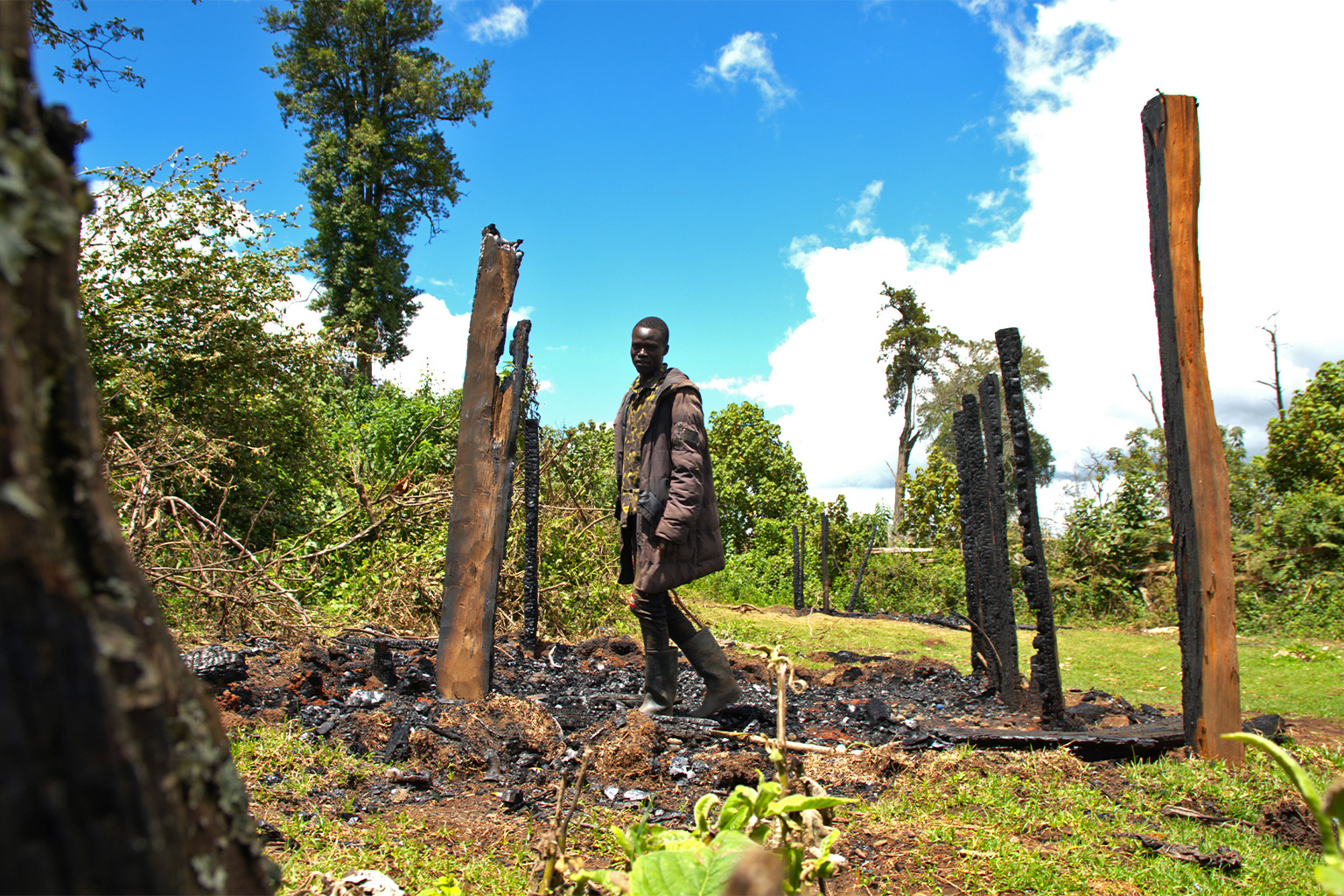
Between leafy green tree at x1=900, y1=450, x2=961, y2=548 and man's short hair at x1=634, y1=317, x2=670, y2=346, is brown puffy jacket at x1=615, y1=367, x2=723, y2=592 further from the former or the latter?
leafy green tree at x1=900, y1=450, x2=961, y2=548

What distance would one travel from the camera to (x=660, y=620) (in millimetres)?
4492

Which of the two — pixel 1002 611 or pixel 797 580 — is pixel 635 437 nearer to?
pixel 1002 611

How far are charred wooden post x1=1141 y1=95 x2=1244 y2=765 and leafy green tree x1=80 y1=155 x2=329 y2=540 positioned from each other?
8.39 m

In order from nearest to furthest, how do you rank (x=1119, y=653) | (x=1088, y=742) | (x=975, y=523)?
(x=1088, y=742) < (x=975, y=523) < (x=1119, y=653)

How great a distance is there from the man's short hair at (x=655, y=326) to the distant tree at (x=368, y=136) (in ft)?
55.9

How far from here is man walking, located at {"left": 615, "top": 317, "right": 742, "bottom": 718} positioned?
14.1ft

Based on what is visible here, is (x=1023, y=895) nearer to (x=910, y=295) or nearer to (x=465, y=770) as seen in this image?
(x=465, y=770)

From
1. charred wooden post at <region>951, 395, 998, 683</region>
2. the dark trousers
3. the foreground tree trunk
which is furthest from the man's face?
the foreground tree trunk

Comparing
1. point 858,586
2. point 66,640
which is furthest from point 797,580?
point 66,640

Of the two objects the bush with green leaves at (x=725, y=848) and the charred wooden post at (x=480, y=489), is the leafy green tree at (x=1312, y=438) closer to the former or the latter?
the charred wooden post at (x=480, y=489)

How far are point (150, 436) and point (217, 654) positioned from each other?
5.26 m

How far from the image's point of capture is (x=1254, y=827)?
10.5 ft

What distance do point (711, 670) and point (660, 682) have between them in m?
0.32

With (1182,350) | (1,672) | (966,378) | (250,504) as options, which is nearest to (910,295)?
(966,378)
